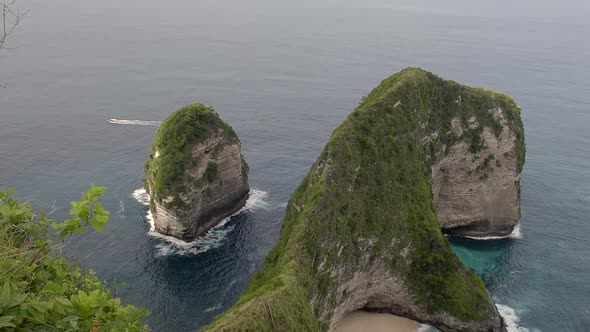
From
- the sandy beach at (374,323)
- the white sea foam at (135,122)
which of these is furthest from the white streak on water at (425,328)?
the white sea foam at (135,122)

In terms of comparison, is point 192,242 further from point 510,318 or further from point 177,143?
point 510,318

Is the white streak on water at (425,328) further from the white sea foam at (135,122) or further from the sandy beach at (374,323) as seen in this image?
the white sea foam at (135,122)

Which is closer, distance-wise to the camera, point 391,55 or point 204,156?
point 204,156

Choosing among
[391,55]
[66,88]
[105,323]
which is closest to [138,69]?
[66,88]

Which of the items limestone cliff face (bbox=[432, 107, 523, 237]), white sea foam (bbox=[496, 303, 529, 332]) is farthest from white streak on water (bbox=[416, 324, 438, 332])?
limestone cliff face (bbox=[432, 107, 523, 237])

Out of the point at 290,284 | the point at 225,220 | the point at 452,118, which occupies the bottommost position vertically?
the point at 225,220

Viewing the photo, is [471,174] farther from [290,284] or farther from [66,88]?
[66,88]
